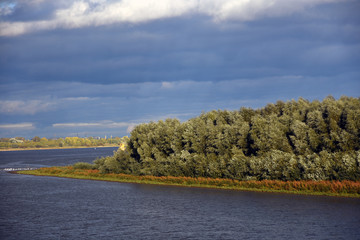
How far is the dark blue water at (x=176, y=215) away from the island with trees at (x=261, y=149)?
4.40m

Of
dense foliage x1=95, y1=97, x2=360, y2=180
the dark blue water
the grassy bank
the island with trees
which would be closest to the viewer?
the dark blue water

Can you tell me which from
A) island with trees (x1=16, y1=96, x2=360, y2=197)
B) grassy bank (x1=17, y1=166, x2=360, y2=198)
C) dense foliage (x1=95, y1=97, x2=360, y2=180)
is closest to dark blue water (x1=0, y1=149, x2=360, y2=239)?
grassy bank (x1=17, y1=166, x2=360, y2=198)

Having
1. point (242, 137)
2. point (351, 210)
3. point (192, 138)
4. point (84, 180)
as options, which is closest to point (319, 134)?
point (242, 137)

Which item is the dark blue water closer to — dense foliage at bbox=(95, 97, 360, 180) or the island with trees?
the island with trees

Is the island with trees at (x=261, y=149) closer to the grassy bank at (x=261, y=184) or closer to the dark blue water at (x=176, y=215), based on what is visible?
the grassy bank at (x=261, y=184)

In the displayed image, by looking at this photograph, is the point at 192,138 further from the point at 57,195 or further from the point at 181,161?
the point at 57,195

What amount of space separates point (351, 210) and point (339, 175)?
38.5ft

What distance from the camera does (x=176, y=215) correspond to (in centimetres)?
4988

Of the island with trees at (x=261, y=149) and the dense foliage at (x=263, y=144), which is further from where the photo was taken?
the dense foliage at (x=263, y=144)

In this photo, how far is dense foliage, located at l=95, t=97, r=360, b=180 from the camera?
61938 mm

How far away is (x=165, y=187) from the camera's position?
250 feet

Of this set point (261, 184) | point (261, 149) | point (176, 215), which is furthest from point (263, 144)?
point (176, 215)

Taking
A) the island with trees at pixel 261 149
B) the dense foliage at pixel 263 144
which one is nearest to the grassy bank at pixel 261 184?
the island with trees at pixel 261 149

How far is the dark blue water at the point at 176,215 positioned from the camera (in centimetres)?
4041
